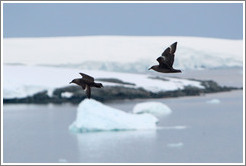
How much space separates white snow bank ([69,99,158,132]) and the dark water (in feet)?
2.51

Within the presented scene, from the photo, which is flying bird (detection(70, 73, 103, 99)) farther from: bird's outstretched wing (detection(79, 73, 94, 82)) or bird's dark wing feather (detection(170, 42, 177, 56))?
bird's dark wing feather (detection(170, 42, 177, 56))

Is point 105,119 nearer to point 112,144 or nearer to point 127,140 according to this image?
point 112,144

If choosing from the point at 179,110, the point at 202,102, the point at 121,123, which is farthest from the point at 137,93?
the point at 202,102

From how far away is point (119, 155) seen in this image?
76.7 feet

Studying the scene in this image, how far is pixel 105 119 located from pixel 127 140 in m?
3.57

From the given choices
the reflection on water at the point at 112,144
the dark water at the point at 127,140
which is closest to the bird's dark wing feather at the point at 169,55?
the dark water at the point at 127,140

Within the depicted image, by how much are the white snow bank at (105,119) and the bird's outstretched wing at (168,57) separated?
1760 cm

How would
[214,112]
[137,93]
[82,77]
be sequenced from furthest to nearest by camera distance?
[214,112], [137,93], [82,77]

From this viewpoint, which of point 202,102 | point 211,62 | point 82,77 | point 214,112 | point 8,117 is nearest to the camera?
point 82,77

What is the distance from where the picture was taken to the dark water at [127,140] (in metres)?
23.6

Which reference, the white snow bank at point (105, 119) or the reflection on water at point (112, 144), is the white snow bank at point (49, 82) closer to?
the white snow bank at point (105, 119)

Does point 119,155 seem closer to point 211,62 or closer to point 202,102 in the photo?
point 211,62

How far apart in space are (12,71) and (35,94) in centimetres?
271

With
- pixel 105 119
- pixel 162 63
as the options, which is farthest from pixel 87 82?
pixel 105 119
